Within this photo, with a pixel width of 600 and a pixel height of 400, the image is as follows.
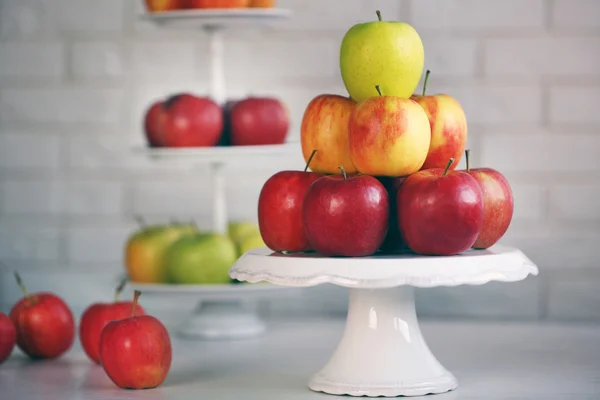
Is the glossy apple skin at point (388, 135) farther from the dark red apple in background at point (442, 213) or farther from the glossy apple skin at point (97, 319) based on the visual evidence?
the glossy apple skin at point (97, 319)

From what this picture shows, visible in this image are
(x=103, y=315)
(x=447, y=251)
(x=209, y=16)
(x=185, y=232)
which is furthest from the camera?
(x=185, y=232)

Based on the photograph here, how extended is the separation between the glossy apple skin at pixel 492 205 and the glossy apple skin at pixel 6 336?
2.08ft

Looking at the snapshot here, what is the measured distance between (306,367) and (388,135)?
0.42 m

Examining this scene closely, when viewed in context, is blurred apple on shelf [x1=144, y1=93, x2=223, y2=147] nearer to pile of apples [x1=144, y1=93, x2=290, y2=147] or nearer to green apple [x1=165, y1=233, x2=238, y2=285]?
pile of apples [x1=144, y1=93, x2=290, y2=147]

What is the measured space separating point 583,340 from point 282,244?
0.64 metres

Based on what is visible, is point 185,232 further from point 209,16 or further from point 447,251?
point 447,251

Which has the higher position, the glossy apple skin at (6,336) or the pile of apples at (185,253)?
the pile of apples at (185,253)

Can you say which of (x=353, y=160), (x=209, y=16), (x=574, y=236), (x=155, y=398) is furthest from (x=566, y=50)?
(x=155, y=398)

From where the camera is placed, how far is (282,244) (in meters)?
1.22

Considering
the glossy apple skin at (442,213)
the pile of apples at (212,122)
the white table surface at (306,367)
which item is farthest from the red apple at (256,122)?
the glossy apple skin at (442,213)

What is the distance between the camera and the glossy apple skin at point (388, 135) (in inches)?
45.1

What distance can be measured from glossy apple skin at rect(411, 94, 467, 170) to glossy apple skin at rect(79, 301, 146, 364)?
466 mm

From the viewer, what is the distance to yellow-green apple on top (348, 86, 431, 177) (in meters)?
1.15

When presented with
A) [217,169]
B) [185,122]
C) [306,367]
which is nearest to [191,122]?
[185,122]
